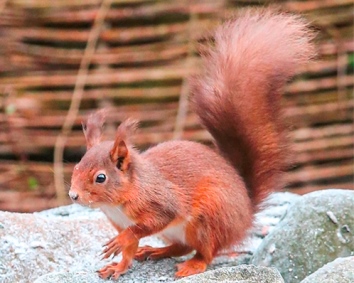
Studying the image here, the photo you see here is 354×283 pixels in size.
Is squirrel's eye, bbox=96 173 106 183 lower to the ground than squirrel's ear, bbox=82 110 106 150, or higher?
lower

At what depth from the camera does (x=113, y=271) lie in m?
1.98

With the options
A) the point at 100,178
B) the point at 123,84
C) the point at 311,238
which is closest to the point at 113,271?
the point at 100,178

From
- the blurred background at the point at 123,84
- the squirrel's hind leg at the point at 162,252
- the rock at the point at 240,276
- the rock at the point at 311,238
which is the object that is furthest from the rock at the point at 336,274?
the blurred background at the point at 123,84

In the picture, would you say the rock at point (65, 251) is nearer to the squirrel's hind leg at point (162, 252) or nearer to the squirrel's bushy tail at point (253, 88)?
the squirrel's hind leg at point (162, 252)

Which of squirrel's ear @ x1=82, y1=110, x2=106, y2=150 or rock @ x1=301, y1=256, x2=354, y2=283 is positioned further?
squirrel's ear @ x1=82, y1=110, x2=106, y2=150

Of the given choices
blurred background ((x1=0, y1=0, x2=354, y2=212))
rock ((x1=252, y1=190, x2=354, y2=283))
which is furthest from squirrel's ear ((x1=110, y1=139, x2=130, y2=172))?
blurred background ((x1=0, y1=0, x2=354, y2=212))

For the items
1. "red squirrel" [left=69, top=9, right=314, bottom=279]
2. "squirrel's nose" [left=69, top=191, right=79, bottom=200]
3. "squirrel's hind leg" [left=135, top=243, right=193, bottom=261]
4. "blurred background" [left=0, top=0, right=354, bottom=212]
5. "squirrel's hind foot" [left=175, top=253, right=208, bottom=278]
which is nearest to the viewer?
"squirrel's nose" [left=69, top=191, right=79, bottom=200]

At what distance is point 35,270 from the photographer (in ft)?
6.84

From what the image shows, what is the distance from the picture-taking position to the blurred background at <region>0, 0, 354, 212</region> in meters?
4.09

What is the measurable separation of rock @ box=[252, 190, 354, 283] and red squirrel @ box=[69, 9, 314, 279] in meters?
0.10

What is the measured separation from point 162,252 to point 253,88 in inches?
19.6

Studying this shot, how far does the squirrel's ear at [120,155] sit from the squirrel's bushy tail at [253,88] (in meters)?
0.32

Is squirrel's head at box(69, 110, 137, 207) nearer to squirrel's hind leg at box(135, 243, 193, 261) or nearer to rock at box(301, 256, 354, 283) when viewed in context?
squirrel's hind leg at box(135, 243, 193, 261)

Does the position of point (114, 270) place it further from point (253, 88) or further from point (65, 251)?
point (253, 88)
